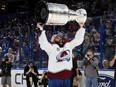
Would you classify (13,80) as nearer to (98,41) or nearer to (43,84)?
(43,84)

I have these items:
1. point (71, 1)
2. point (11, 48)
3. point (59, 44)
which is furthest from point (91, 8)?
point (59, 44)

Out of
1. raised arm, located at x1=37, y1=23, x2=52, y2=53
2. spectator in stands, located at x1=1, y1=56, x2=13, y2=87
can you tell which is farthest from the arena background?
spectator in stands, located at x1=1, y1=56, x2=13, y2=87

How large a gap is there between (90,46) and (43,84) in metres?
2.09

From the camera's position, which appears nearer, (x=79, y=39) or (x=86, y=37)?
(x=79, y=39)

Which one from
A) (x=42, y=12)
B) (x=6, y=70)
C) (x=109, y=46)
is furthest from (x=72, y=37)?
(x=42, y=12)

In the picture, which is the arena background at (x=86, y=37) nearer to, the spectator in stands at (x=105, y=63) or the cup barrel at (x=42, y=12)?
the spectator in stands at (x=105, y=63)

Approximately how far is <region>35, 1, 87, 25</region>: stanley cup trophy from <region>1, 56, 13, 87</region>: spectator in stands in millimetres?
7484

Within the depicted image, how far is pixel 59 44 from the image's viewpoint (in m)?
7.46

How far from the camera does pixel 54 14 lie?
6.64 metres

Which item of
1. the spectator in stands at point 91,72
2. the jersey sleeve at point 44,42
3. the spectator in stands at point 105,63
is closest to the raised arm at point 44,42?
the jersey sleeve at point 44,42

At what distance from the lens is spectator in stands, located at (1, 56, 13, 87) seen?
14.3 metres

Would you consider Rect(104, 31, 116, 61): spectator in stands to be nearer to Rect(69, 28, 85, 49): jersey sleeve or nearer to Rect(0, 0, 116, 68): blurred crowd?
Rect(0, 0, 116, 68): blurred crowd

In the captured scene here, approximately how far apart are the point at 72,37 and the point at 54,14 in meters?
6.43

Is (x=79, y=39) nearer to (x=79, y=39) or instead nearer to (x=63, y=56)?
(x=79, y=39)
